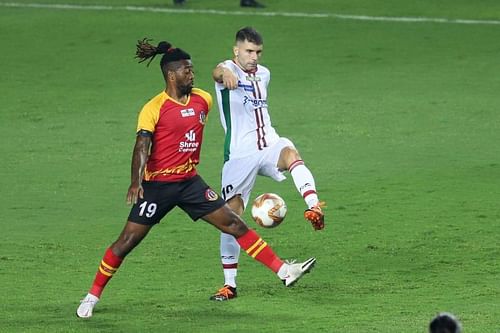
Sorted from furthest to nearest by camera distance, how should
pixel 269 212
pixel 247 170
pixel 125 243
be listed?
pixel 247 170
pixel 269 212
pixel 125 243

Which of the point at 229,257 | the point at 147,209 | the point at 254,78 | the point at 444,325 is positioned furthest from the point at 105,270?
the point at 444,325

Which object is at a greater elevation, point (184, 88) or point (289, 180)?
point (184, 88)

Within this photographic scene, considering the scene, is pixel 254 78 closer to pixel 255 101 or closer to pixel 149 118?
pixel 255 101

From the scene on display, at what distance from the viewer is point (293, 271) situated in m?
10.7

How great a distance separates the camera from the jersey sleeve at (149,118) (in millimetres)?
10414

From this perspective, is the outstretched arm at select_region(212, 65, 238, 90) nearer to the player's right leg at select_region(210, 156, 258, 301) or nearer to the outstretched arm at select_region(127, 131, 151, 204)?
the player's right leg at select_region(210, 156, 258, 301)

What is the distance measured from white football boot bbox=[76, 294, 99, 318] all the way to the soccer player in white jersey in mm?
1119

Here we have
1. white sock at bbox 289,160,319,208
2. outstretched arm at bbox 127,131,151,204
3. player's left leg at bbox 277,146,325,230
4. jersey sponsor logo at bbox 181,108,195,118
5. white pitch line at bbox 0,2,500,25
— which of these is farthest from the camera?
white pitch line at bbox 0,2,500,25

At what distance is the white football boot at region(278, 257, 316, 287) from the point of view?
420 inches

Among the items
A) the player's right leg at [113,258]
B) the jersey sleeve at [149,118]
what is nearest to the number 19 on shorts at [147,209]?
the player's right leg at [113,258]

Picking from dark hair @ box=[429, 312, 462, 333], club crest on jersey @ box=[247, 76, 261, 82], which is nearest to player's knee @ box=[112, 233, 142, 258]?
club crest on jersey @ box=[247, 76, 261, 82]

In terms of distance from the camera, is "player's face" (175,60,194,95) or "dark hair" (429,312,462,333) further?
"player's face" (175,60,194,95)

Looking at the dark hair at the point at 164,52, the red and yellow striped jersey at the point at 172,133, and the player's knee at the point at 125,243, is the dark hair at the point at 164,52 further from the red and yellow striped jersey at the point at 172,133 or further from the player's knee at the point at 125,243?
the player's knee at the point at 125,243

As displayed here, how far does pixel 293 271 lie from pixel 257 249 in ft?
1.15
